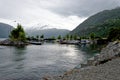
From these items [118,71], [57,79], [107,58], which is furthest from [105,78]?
[107,58]

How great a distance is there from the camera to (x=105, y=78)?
27.3m

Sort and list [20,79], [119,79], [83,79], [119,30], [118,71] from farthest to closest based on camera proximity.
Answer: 1. [119,30]
2. [20,79]
3. [118,71]
4. [83,79]
5. [119,79]

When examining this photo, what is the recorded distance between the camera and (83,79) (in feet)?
91.9

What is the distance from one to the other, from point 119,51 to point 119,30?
13367 centimetres

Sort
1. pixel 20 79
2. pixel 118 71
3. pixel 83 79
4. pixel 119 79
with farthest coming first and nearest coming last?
pixel 20 79 → pixel 118 71 → pixel 83 79 → pixel 119 79

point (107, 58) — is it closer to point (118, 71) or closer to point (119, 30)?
point (118, 71)

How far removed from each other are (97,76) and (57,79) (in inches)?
235

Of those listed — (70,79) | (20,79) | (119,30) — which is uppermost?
(119,30)

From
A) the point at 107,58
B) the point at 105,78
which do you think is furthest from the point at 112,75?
the point at 107,58

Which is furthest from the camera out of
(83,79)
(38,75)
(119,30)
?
(119,30)

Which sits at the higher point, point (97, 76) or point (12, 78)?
point (97, 76)

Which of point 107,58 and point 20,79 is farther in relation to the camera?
point 107,58

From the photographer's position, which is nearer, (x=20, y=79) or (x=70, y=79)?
(x=70, y=79)

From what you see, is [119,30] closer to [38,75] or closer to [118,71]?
[38,75]
